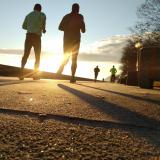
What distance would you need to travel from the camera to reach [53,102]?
5008 millimetres

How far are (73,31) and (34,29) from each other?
1.08 m

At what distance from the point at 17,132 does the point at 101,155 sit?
0.72 m

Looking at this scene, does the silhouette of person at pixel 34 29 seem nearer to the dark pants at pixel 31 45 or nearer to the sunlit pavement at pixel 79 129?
the dark pants at pixel 31 45

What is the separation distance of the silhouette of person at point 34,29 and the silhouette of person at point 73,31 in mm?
693

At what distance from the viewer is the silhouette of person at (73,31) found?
11078 millimetres

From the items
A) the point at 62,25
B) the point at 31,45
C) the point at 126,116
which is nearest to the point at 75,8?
the point at 62,25

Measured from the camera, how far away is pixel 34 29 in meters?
11.8

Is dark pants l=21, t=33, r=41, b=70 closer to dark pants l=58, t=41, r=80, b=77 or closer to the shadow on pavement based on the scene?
dark pants l=58, t=41, r=80, b=77

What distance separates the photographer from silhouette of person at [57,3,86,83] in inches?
436

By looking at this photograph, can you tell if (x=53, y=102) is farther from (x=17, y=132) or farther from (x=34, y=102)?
(x=17, y=132)

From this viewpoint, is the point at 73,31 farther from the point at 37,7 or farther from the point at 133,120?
the point at 133,120

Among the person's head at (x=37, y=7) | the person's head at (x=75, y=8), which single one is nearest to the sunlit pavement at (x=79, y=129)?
the person's head at (x=75, y=8)

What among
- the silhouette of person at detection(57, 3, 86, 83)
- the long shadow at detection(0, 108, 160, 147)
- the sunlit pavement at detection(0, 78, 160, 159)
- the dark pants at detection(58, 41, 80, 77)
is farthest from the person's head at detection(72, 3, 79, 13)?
the long shadow at detection(0, 108, 160, 147)

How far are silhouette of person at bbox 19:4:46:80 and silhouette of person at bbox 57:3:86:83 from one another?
2.27ft
